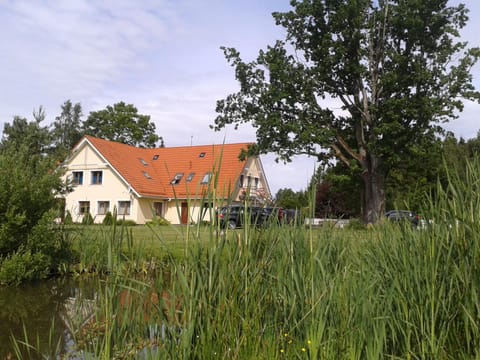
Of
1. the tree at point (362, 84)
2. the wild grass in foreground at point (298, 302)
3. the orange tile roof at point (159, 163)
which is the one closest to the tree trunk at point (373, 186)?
the tree at point (362, 84)

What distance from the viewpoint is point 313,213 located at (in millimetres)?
3215

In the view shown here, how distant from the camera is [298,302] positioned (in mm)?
2992

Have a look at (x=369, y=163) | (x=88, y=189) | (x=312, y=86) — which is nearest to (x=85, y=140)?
(x=88, y=189)

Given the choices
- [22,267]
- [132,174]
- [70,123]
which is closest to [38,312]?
[22,267]

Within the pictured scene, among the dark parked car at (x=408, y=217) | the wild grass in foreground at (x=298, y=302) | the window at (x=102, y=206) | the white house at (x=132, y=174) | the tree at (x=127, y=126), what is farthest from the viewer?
the tree at (x=127, y=126)

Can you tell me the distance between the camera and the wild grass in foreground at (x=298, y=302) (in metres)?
2.67

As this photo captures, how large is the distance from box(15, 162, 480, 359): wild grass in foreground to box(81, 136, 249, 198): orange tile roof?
26654 millimetres

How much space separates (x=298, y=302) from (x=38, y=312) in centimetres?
615

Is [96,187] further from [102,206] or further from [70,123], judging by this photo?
[70,123]

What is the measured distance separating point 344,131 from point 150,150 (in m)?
18.9

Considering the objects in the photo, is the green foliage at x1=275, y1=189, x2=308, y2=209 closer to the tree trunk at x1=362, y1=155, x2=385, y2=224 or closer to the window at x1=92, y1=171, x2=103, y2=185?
the tree trunk at x1=362, y1=155, x2=385, y2=224

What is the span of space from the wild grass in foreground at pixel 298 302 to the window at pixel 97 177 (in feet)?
101

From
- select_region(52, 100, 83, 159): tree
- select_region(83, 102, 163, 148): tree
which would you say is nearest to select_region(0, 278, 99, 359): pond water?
select_region(83, 102, 163, 148): tree

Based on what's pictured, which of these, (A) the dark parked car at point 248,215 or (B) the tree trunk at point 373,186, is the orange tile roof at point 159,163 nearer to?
(B) the tree trunk at point 373,186
